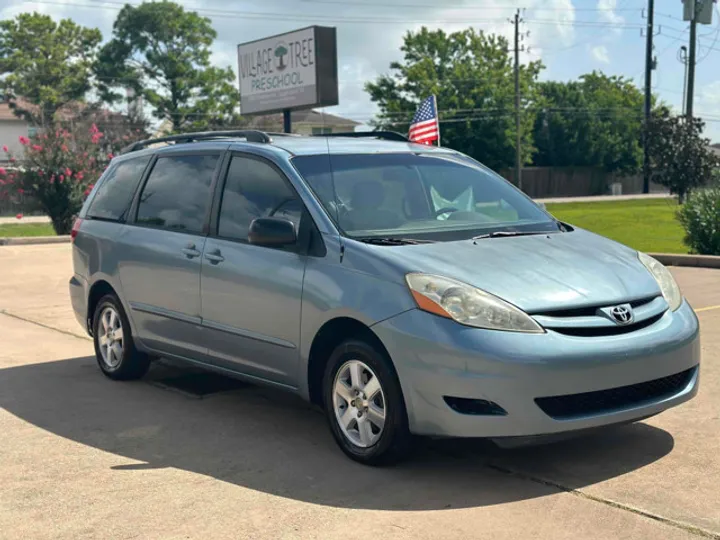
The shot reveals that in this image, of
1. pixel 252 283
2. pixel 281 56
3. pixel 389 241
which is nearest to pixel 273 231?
pixel 252 283

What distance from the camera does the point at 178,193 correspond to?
263 inches

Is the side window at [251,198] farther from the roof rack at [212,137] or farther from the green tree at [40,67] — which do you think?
the green tree at [40,67]

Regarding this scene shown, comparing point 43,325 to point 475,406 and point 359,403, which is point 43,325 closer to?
point 359,403

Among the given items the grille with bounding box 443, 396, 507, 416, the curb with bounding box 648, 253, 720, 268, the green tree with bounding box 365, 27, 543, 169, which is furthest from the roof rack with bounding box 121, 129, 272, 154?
the green tree with bounding box 365, 27, 543, 169

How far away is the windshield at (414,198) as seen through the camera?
5.47m

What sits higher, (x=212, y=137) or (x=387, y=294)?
(x=212, y=137)

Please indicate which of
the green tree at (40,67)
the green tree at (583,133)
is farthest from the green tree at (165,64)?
the green tree at (583,133)

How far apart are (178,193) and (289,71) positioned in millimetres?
20222

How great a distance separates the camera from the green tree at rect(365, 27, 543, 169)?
70562mm

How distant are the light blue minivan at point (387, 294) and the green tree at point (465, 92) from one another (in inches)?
2509

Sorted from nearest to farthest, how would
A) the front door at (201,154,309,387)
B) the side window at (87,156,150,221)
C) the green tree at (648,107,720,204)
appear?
the front door at (201,154,309,387) < the side window at (87,156,150,221) < the green tree at (648,107,720,204)

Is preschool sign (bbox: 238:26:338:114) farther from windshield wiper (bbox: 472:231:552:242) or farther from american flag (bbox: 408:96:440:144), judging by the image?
windshield wiper (bbox: 472:231:552:242)

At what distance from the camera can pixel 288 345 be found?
17.8 feet

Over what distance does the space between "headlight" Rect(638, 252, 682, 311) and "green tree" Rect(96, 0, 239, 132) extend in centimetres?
7239
